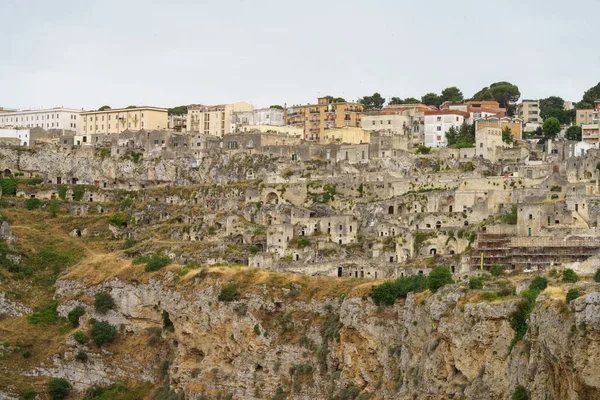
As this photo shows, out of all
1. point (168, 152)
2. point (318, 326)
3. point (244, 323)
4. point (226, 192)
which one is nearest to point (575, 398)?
point (318, 326)

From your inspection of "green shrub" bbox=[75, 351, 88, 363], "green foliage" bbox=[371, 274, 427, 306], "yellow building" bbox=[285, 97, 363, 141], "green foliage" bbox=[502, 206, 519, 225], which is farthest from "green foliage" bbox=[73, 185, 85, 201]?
"green foliage" bbox=[371, 274, 427, 306]

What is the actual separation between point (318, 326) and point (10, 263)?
30.0 metres

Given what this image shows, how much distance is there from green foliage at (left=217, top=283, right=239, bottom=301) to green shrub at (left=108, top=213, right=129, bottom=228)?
2355 centimetres

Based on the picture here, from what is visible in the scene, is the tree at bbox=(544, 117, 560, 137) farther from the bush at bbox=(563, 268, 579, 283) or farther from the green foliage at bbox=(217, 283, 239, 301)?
the bush at bbox=(563, 268, 579, 283)

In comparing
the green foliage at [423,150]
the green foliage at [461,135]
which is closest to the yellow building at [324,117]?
the green foliage at [461,135]

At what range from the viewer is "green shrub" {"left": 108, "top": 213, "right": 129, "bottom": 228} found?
90562mm

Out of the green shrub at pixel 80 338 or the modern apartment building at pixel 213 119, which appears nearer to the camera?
the green shrub at pixel 80 338

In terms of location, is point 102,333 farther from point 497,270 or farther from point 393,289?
point 497,270

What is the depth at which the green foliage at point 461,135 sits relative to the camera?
311 ft

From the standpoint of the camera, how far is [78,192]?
97938 millimetres

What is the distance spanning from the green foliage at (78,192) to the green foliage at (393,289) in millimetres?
44357

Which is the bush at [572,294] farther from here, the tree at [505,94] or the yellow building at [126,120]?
the tree at [505,94]

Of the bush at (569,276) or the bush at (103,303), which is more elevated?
the bush at (569,276)

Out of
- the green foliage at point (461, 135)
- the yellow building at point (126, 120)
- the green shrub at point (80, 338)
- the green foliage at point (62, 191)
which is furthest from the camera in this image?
the yellow building at point (126, 120)
